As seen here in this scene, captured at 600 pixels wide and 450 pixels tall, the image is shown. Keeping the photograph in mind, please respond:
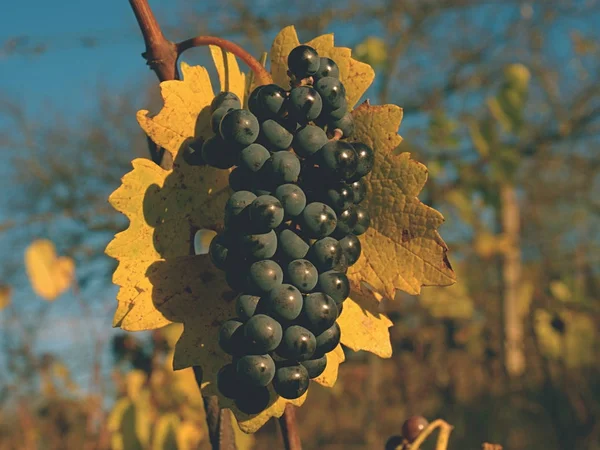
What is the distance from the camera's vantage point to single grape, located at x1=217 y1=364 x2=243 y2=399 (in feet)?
2.11

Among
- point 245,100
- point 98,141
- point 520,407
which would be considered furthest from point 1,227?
point 98,141

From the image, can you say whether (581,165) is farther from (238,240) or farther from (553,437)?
(238,240)

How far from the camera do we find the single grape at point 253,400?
Answer: 25.5 inches

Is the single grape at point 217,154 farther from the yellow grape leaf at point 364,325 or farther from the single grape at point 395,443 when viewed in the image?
the single grape at point 395,443

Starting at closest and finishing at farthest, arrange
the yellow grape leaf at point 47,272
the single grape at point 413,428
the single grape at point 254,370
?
the single grape at point 254,370 < the single grape at point 413,428 < the yellow grape leaf at point 47,272

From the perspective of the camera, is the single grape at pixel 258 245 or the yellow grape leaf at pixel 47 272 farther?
the yellow grape leaf at pixel 47 272

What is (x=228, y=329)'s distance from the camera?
636 mm

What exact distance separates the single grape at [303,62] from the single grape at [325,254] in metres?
0.19

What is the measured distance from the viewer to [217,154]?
679mm

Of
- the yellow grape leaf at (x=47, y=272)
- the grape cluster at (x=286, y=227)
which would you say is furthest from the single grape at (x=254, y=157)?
the yellow grape leaf at (x=47, y=272)

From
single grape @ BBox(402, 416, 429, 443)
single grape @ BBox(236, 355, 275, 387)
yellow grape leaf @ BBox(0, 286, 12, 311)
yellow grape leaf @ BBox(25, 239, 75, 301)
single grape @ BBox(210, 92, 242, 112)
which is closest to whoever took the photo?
single grape @ BBox(236, 355, 275, 387)

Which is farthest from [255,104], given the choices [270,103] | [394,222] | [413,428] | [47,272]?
[47,272]

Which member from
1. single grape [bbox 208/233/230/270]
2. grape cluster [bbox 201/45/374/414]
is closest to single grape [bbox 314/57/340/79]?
grape cluster [bbox 201/45/374/414]

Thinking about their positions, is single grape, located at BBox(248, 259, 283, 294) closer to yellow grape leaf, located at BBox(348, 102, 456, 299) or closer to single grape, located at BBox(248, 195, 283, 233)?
single grape, located at BBox(248, 195, 283, 233)
